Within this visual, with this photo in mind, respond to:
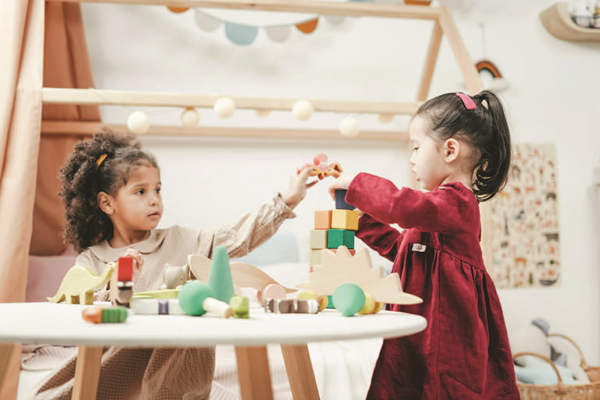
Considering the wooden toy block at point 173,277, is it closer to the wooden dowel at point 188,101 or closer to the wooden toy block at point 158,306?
the wooden toy block at point 158,306

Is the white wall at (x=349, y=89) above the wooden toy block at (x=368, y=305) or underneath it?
above

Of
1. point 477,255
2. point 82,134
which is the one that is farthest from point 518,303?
point 82,134

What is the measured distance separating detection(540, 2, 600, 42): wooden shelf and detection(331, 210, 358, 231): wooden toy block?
1816 millimetres

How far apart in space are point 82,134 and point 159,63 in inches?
15.7

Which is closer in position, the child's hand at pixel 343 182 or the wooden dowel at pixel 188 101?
the child's hand at pixel 343 182

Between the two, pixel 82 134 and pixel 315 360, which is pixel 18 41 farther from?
pixel 315 360

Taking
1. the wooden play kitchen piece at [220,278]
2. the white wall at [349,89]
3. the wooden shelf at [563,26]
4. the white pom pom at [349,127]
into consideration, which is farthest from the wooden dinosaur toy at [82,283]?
the wooden shelf at [563,26]

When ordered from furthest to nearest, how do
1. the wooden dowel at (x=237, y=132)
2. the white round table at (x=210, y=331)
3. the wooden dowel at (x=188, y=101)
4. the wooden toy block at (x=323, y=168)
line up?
the wooden dowel at (x=237, y=132), the wooden dowel at (x=188, y=101), the wooden toy block at (x=323, y=168), the white round table at (x=210, y=331)

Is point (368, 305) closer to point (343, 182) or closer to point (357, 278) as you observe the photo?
point (357, 278)

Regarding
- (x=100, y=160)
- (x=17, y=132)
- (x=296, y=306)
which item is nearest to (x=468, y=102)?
(x=296, y=306)

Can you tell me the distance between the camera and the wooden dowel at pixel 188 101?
4.55 ft

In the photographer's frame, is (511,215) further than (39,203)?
Yes

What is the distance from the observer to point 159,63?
198cm

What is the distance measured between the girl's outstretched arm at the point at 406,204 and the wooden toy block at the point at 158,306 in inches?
11.5
